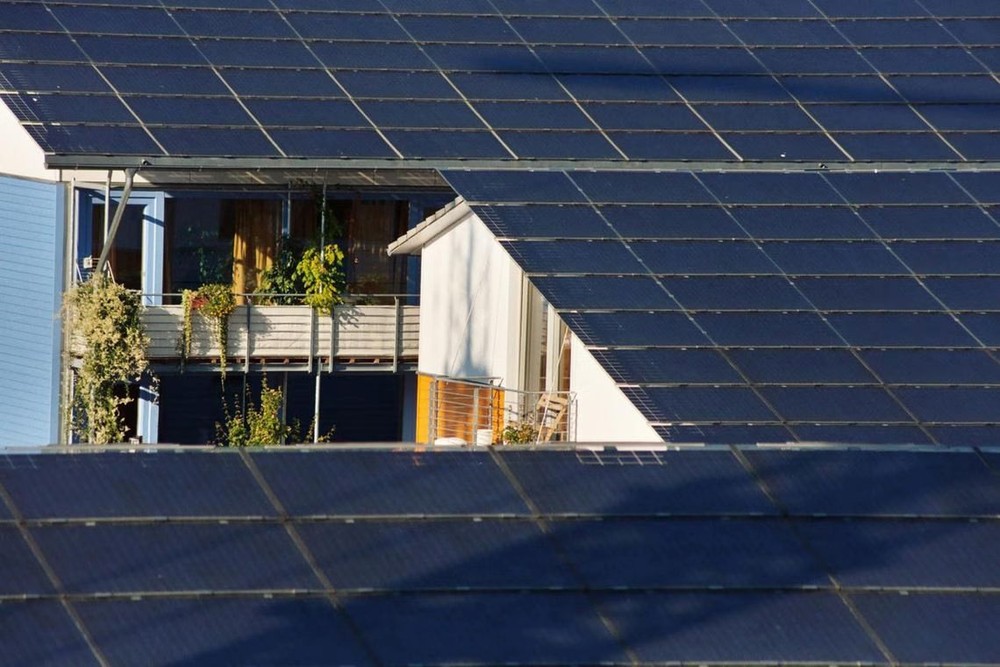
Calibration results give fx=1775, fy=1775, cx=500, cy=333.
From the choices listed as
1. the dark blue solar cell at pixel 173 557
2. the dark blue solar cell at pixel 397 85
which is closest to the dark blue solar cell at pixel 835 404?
the dark blue solar cell at pixel 173 557

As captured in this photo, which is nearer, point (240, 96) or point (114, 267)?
point (240, 96)

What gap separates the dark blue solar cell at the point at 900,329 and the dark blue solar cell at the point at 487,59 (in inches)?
337

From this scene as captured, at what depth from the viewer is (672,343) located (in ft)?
63.8

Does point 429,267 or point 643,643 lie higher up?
point 429,267

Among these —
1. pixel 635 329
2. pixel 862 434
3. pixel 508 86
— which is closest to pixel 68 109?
pixel 508 86

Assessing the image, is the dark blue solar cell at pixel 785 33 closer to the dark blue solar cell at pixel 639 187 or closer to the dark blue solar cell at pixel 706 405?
the dark blue solar cell at pixel 639 187

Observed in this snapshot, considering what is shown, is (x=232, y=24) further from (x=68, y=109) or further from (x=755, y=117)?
(x=755, y=117)

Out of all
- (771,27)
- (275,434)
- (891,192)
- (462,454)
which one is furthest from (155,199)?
(462,454)

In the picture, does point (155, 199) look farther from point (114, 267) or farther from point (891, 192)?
point (891, 192)

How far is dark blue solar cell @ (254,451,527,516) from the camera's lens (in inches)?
505

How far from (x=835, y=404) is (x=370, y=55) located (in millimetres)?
11635

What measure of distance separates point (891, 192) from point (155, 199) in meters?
14.9

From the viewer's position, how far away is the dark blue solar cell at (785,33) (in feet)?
92.7

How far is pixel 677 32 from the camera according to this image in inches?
1112
